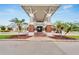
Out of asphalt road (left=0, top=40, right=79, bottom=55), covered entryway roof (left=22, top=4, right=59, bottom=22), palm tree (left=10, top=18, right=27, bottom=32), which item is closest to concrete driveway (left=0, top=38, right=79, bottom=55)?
asphalt road (left=0, top=40, right=79, bottom=55)

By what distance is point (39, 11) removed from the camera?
3.74m

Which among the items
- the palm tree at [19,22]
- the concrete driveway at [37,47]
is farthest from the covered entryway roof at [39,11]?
the concrete driveway at [37,47]

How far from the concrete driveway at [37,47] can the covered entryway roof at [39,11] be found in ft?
1.51

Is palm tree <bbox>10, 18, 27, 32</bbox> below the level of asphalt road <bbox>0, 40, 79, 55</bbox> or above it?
above

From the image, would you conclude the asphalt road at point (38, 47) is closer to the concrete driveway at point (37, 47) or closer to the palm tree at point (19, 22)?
the concrete driveway at point (37, 47)

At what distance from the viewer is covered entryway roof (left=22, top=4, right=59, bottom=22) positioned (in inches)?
145

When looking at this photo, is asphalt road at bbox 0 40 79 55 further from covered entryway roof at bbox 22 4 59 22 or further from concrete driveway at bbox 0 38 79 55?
covered entryway roof at bbox 22 4 59 22

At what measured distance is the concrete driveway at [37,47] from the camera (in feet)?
12.0

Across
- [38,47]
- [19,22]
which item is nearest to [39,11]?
[19,22]

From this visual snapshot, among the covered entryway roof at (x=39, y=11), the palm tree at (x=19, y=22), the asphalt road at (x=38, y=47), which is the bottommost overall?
the asphalt road at (x=38, y=47)

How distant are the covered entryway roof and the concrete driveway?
459 mm

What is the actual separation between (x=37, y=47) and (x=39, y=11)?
Answer: 2.34 feet

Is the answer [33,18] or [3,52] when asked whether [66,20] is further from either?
[3,52]

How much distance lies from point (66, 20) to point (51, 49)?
648 millimetres
